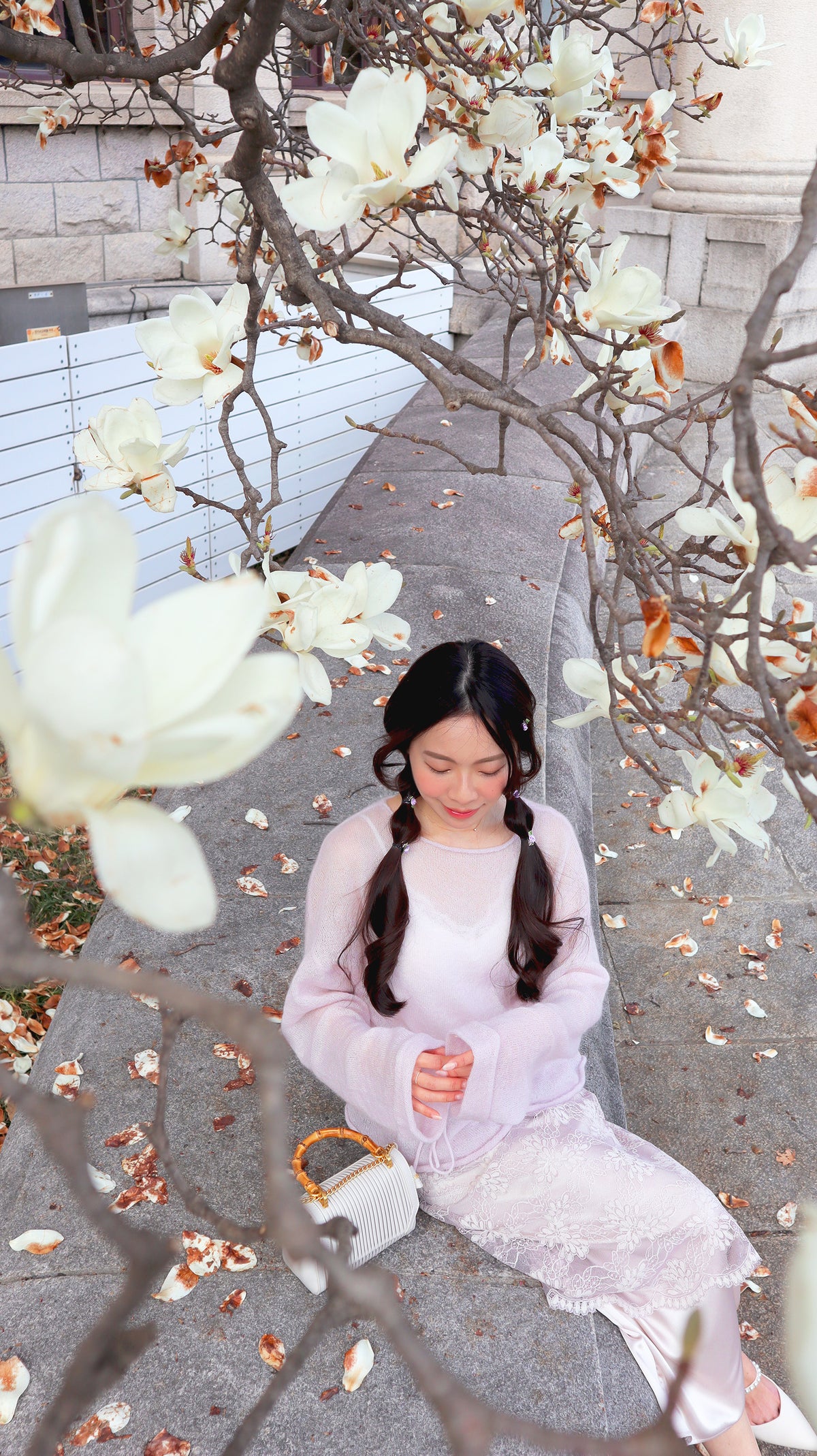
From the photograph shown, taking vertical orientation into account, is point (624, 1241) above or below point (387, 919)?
below

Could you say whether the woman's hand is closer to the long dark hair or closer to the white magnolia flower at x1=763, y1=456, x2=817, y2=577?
the long dark hair

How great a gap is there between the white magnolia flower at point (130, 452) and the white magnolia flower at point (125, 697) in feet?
2.97

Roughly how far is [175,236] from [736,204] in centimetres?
690

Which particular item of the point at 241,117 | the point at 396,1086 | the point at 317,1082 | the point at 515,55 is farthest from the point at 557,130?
the point at 317,1082

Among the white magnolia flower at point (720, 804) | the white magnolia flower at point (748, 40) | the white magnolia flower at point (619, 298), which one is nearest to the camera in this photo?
the white magnolia flower at point (720, 804)

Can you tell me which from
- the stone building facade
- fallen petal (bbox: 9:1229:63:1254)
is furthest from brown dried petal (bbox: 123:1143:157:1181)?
the stone building facade

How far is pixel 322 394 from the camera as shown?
Result: 6.58 metres

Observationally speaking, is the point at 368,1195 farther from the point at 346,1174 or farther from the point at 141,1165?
the point at 141,1165

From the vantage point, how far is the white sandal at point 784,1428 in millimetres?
2045

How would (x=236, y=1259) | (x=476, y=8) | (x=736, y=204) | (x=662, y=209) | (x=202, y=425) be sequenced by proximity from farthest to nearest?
(x=662, y=209) < (x=736, y=204) < (x=202, y=425) < (x=236, y=1259) < (x=476, y=8)

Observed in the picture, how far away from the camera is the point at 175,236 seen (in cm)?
212

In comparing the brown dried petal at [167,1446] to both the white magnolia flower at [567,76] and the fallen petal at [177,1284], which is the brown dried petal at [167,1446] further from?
the white magnolia flower at [567,76]

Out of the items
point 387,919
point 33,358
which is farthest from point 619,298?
point 33,358

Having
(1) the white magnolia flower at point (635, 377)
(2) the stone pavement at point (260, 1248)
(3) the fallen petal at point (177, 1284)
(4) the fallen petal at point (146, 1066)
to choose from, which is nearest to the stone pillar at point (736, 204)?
(2) the stone pavement at point (260, 1248)
